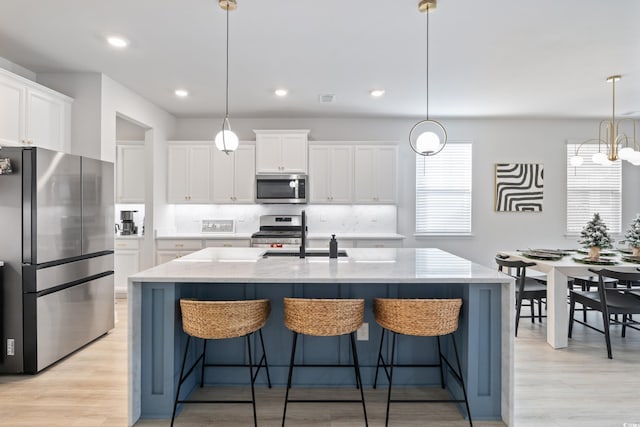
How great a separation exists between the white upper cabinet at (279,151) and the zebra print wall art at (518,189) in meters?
3.11

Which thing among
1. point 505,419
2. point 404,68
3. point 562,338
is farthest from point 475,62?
point 505,419

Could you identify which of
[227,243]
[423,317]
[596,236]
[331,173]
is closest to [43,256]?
[227,243]

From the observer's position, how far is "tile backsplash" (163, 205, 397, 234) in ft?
18.7

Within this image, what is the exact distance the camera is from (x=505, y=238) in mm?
5727

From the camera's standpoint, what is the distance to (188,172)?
5.38m

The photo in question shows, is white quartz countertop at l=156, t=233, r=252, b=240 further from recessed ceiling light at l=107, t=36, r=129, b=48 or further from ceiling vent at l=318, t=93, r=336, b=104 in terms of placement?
recessed ceiling light at l=107, t=36, r=129, b=48

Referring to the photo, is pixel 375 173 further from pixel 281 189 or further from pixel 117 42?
pixel 117 42

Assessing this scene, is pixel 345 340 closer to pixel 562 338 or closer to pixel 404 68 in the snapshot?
pixel 562 338

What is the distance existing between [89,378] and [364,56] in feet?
11.5

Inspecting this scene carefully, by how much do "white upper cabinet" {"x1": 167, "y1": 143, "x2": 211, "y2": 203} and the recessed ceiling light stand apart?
2.29 metres

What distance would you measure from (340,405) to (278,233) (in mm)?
3034

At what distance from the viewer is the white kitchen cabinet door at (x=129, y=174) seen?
5.35 m

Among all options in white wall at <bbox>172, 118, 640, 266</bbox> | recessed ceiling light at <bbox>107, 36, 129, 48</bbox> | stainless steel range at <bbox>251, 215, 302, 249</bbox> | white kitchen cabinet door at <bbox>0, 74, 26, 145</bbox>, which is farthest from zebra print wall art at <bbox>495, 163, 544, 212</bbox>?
white kitchen cabinet door at <bbox>0, 74, 26, 145</bbox>

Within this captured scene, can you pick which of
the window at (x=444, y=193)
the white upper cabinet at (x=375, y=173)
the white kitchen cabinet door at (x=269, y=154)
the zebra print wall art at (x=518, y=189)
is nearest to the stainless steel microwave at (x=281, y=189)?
the white kitchen cabinet door at (x=269, y=154)
